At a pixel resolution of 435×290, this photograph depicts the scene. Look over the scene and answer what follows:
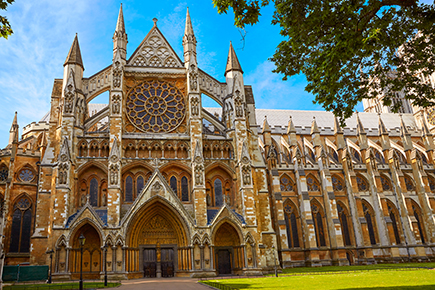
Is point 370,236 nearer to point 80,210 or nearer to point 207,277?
point 207,277

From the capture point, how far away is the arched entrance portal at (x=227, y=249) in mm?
28891

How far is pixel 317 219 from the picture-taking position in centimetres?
4216

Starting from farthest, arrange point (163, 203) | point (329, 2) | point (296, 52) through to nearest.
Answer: point (163, 203)
point (296, 52)
point (329, 2)

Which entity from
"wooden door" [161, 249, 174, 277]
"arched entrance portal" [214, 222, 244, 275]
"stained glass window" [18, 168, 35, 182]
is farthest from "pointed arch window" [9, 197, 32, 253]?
"arched entrance portal" [214, 222, 244, 275]

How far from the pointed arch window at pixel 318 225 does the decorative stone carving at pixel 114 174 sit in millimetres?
24166

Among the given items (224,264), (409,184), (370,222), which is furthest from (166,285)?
(409,184)

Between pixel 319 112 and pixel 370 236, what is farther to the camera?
pixel 319 112

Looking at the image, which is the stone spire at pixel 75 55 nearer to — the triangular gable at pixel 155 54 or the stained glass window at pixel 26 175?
the triangular gable at pixel 155 54

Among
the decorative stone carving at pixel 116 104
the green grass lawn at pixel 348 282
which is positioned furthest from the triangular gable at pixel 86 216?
the green grass lawn at pixel 348 282

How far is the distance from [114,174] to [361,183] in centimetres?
3182

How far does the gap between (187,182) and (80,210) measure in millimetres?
8850

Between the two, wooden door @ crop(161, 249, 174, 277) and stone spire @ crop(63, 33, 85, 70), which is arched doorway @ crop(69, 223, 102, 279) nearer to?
wooden door @ crop(161, 249, 174, 277)

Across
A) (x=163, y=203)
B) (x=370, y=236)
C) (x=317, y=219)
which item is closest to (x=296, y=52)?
(x=163, y=203)

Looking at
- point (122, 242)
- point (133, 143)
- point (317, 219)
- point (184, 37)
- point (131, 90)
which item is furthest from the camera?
point (317, 219)
